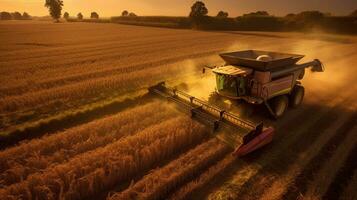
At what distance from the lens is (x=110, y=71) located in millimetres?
14406

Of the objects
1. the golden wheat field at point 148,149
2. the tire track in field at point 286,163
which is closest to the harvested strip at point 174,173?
the golden wheat field at point 148,149

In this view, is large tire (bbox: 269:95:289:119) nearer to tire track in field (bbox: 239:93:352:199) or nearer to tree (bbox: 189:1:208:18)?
tire track in field (bbox: 239:93:352:199)

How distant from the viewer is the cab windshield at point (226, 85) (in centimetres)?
794

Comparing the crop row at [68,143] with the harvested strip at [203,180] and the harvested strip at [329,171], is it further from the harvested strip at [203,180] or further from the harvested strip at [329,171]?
the harvested strip at [329,171]

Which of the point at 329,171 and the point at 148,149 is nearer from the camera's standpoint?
the point at 329,171

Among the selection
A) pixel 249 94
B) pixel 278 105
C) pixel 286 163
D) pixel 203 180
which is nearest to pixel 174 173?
pixel 203 180

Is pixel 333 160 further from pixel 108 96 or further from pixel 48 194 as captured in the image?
pixel 108 96

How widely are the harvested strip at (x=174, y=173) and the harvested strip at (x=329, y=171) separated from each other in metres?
2.12

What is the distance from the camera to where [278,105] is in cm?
837

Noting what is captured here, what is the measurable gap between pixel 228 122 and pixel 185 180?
2419mm

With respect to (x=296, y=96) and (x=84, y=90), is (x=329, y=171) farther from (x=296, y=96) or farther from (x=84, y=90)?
(x=84, y=90)

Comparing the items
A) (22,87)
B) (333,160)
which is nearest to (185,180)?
(333,160)

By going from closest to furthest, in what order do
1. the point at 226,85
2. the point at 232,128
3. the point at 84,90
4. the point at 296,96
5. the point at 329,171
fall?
the point at 329,171, the point at 232,128, the point at 226,85, the point at 296,96, the point at 84,90

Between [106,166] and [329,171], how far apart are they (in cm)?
516
